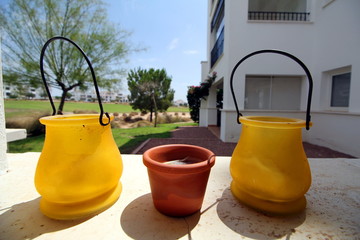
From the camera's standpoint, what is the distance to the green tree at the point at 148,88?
13.2 metres

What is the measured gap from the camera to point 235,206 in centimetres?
90

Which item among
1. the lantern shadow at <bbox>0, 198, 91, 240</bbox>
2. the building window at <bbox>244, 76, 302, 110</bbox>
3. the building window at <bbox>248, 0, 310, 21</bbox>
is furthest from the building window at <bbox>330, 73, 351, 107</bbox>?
the lantern shadow at <bbox>0, 198, 91, 240</bbox>

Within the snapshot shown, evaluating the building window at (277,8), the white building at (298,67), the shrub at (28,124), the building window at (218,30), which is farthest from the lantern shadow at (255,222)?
the shrub at (28,124)

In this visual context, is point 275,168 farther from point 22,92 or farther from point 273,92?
point 22,92

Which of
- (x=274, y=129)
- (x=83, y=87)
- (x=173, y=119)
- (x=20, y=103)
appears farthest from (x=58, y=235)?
(x=173, y=119)

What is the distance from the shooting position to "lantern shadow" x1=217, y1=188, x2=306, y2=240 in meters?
0.70

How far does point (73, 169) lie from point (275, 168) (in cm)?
98

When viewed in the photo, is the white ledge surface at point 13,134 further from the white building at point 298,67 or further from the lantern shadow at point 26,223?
the white building at point 298,67

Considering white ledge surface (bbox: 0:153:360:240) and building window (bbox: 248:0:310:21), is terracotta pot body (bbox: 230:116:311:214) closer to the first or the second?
white ledge surface (bbox: 0:153:360:240)

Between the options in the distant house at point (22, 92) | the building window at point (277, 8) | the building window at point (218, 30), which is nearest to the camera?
the building window at point (277, 8)

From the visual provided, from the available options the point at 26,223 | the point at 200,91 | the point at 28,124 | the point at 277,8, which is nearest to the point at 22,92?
the point at 28,124

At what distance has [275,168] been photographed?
2.53 ft

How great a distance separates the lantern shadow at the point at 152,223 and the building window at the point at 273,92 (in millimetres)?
5246

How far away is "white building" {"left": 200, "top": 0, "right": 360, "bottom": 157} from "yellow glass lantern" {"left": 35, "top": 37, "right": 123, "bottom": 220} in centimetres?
488
